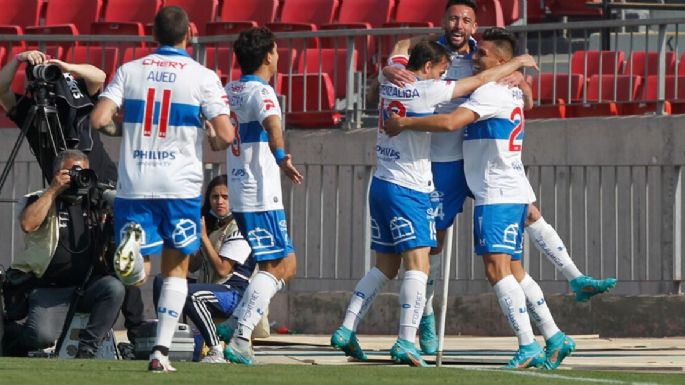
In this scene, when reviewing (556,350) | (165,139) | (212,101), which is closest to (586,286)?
(556,350)

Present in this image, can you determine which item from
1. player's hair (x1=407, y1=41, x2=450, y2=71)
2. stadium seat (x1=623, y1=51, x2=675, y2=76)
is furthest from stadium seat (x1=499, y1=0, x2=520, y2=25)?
A: player's hair (x1=407, y1=41, x2=450, y2=71)

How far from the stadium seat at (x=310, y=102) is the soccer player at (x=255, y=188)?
508 centimetres

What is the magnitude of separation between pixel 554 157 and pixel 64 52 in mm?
4972

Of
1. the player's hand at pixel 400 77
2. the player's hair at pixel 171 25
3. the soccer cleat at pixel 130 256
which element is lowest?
the soccer cleat at pixel 130 256

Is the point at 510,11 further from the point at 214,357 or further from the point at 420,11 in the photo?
the point at 214,357

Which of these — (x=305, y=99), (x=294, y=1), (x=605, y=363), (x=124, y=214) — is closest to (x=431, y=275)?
(x=605, y=363)

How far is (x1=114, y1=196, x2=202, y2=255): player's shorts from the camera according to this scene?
32.5ft

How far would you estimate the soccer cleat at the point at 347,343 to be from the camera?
11316mm

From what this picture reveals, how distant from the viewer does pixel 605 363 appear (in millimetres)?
11719

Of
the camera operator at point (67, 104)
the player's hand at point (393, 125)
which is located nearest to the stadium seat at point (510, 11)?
the camera operator at point (67, 104)

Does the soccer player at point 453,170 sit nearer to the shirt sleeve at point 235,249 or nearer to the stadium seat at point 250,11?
the shirt sleeve at point 235,249

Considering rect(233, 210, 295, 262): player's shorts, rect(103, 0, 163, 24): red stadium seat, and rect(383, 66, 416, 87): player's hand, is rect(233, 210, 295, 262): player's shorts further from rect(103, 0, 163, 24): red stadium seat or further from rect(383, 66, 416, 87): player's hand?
rect(103, 0, 163, 24): red stadium seat

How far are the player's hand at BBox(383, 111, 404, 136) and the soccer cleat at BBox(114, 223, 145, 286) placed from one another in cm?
206

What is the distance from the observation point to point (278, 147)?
10742 mm
